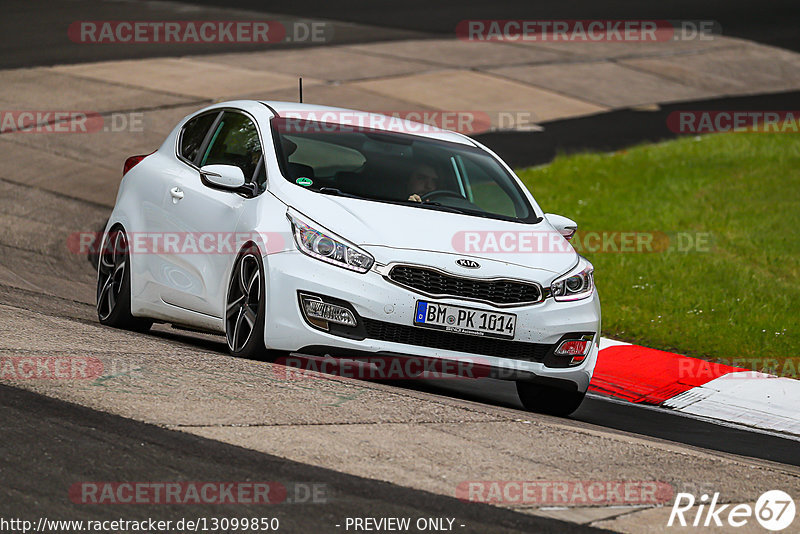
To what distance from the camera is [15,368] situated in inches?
273

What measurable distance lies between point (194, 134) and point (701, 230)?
6808 mm

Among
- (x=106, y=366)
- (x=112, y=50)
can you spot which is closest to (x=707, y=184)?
(x=106, y=366)

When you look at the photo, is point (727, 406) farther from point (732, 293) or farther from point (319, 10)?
point (319, 10)

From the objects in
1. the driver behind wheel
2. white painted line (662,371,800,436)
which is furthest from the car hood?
white painted line (662,371,800,436)

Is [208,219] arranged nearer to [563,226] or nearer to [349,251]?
[349,251]

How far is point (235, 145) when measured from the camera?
8.98m

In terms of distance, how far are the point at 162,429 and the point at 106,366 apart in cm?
119

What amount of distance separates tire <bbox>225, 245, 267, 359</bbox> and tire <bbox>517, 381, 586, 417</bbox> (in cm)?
172

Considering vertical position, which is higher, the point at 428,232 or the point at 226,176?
the point at 226,176

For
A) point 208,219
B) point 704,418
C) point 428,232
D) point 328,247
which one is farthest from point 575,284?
point 208,219

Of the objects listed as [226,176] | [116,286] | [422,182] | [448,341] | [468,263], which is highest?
[226,176]

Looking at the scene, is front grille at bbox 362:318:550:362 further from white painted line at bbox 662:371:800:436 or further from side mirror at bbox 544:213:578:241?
white painted line at bbox 662:371:800:436

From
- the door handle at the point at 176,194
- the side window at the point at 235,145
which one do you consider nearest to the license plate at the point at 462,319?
the side window at the point at 235,145

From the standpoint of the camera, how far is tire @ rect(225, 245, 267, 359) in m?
7.76
